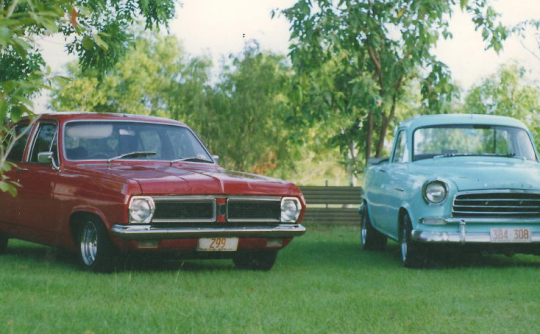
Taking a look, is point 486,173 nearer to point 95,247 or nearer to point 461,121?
point 461,121

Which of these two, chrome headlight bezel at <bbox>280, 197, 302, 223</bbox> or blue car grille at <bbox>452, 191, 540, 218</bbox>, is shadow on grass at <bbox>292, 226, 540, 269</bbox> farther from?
chrome headlight bezel at <bbox>280, 197, 302, 223</bbox>

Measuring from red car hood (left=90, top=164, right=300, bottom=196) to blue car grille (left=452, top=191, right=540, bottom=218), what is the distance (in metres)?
1.93

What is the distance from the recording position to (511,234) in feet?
33.1

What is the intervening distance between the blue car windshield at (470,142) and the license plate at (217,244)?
3.55 metres

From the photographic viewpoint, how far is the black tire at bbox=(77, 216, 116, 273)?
29.3ft

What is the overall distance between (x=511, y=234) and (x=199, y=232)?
3.66 m

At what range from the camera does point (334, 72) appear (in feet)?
72.4

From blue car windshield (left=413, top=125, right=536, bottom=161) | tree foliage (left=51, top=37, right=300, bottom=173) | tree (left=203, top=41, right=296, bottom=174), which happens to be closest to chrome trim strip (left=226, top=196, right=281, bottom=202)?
blue car windshield (left=413, top=125, right=536, bottom=161)

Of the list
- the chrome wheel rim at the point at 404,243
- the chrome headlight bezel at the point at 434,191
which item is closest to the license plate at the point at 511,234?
the chrome headlight bezel at the point at 434,191

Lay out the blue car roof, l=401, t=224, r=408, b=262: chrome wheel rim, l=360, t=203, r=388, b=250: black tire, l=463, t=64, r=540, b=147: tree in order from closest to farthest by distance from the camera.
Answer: l=401, t=224, r=408, b=262: chrome wheel rim, the blue car roof, l=360, t=203, r=388, b=250: black tire, l=463, t=64, r=540, b=147: tree

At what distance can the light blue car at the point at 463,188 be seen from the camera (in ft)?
33.0

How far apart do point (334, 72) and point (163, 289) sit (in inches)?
578

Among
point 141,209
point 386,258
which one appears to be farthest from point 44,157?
point 386,258

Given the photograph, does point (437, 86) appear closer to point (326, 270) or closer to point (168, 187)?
point (326, 270)
